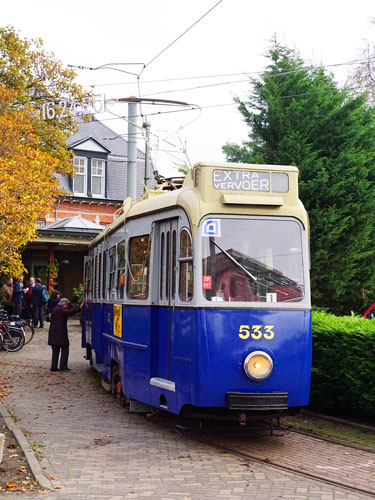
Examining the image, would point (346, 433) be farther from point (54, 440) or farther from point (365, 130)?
point (365, 130)

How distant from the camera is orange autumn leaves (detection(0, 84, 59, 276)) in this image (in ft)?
67.6

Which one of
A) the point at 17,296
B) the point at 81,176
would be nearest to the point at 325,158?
the point at 17,296

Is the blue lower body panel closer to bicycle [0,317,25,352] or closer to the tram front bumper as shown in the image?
the tram front bumper

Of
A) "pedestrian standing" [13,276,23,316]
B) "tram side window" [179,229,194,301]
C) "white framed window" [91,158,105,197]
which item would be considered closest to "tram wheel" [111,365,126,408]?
"tram side window" [179,229,194,301]

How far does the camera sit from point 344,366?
10.4 metres

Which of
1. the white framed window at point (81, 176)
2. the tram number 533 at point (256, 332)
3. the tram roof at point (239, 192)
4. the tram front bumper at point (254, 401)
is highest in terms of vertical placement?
the white framed window at point (81, 176)

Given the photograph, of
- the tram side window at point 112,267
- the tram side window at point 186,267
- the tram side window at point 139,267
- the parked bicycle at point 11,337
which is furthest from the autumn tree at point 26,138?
the tram side window at point 186,267

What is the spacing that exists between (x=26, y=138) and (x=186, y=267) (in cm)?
1637

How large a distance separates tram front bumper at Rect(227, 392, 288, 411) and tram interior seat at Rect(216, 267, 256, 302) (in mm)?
1061

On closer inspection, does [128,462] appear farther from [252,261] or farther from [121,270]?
[121,270]

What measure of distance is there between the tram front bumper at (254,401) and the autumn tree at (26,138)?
43.4ft

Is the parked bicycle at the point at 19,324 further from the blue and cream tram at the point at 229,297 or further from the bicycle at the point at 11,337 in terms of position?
the blue and cream tram at the point at 229,297

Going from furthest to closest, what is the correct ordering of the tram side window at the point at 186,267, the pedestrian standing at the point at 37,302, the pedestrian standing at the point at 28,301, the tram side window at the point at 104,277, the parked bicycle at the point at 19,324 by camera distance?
the pedestrian standing at the point at 28,301 → the pedestrian standing at the point at 37,302 → the parked bicycle at the point at 19,324 → the tram side window at the point at 104,277 → the tram side window at the point at 186,267

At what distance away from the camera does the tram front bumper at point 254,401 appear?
8281 millimetres
